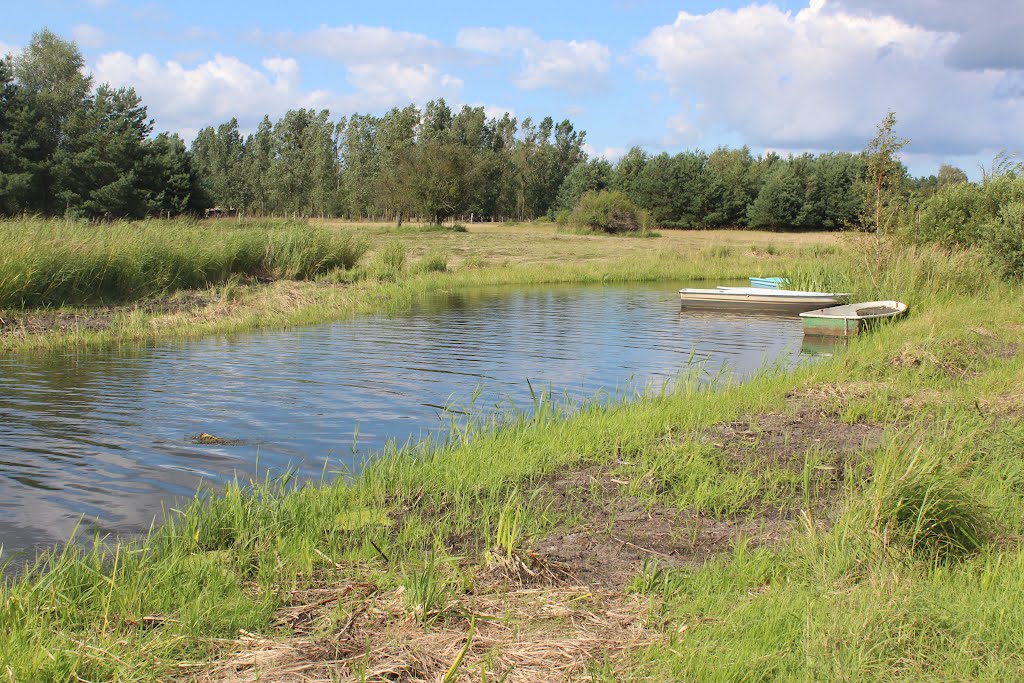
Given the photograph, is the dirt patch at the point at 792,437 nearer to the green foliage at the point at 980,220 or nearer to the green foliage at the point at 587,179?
the green foliage at the point at 980,220

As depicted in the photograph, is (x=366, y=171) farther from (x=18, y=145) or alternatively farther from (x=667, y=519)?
(x=667, y=519)

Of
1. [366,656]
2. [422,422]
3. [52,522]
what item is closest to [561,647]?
[366,656]

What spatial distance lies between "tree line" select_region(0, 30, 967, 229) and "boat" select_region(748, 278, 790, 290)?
10.4 ft

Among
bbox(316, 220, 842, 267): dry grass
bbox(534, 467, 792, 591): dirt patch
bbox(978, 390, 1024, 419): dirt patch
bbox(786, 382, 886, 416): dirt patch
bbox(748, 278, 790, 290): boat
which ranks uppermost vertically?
bbox(316, 220, 842, 267): dry grass

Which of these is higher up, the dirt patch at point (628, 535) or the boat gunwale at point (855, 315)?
the boat gunwale at point (855, 315)

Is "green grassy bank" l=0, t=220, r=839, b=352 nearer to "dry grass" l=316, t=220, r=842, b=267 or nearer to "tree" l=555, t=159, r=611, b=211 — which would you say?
"dry grass" l=316, t=220, r=842, b=267

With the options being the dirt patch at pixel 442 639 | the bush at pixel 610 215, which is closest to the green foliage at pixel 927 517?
the dirt patch at pixel 442 639

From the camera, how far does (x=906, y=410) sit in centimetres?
910

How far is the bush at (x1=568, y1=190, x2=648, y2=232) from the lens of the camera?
215 feet

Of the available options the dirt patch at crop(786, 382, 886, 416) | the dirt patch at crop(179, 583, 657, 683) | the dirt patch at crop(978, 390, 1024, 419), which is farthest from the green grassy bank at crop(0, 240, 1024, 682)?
the dirt patch at crop(786, 382, 886, 416)

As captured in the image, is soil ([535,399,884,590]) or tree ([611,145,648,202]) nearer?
soil ([535,399,884,590])

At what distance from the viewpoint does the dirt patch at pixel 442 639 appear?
149 inches

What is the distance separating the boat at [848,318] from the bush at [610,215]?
47.5m

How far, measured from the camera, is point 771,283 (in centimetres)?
2839
